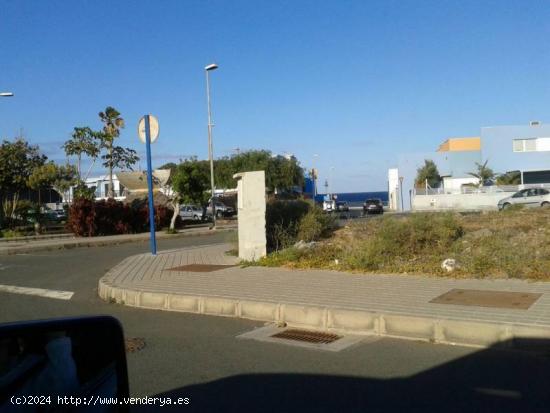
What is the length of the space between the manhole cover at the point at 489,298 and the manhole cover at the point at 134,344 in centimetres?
391

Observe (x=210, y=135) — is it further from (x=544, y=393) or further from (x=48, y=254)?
(x=544, y=393)

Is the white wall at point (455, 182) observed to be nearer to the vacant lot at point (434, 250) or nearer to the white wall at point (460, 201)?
the white wall at point (460, 201)

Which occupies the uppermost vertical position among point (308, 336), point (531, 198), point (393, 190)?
point (393, 190)

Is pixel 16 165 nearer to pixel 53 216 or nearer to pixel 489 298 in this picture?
pixel 53 216

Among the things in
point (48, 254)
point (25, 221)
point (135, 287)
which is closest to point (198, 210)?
point (25, 221)

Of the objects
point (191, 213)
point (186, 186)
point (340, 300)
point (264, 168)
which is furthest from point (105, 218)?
point (264, 168)

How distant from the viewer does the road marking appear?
1140cm

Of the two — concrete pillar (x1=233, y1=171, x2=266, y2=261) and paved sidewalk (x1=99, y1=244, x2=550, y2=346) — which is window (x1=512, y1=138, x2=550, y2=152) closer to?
concrete pillar (x1=233, y1=171, x2=266, y2=261)

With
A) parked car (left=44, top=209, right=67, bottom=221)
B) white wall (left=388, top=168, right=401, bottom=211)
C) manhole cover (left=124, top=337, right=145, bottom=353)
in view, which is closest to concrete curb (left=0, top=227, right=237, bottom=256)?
parked car (left=44, top=209, right=67, bottom=221)

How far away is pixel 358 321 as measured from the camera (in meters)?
7.63

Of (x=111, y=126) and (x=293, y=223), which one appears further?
(x=111, y=126)

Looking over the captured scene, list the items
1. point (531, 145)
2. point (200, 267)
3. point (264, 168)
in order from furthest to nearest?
point (264, 168) < point (531, 145) < point (200, 267)

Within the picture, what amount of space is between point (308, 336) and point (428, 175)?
56.8 metres

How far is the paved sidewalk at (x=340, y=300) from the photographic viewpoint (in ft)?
22.6
